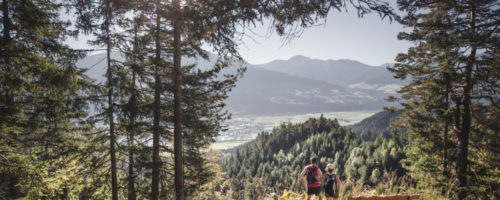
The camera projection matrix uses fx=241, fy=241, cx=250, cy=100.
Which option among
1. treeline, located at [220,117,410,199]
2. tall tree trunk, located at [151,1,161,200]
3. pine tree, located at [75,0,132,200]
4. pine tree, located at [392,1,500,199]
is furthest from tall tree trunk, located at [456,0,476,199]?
treeline, located at [220,117,410,199]

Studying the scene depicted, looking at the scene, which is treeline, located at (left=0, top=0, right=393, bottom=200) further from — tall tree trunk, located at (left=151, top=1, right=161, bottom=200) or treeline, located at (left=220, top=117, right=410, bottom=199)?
treeline, located at (left=220, top=117, right=410, bottom=199)

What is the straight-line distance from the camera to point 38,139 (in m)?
9.27

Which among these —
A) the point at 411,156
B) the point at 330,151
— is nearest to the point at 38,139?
the point at 411,156

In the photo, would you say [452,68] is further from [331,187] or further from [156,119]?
[156,119]

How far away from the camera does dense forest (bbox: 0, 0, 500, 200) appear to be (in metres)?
5.00

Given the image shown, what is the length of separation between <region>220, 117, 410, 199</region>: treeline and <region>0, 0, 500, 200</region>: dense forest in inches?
1662

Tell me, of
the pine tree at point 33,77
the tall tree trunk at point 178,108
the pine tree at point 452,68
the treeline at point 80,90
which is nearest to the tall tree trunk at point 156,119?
the treeline at point 80,90

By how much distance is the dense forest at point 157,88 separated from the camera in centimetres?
500

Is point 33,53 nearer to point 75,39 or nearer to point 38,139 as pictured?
point 75,39

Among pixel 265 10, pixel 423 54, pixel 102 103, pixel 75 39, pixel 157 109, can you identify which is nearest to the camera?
pixel 265 10

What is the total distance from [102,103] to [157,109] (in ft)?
5.46

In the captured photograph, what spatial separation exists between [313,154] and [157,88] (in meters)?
84.3

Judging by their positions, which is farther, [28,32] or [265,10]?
[28,32]

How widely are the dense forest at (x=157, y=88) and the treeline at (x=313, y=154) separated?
138ft
